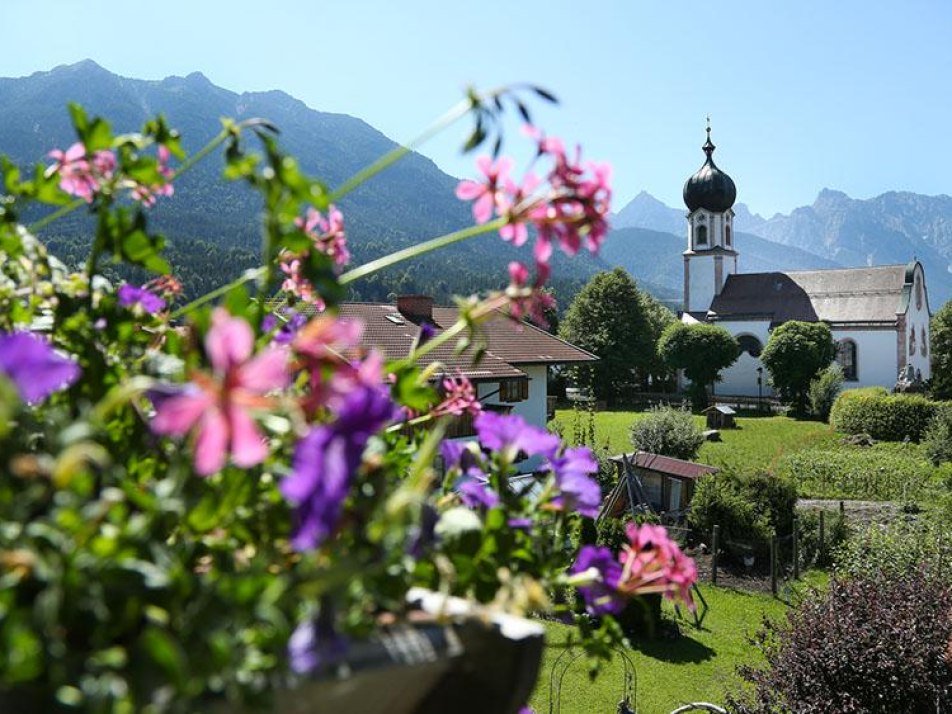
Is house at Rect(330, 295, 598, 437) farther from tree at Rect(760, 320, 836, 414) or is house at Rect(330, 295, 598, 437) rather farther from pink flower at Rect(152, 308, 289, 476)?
pink flower at Rect(152, 308, 289, 476)

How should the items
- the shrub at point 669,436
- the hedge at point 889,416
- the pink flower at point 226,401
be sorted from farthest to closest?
the hedge at point 889,416, the shrub at point 669,436, the pink flower at point 226,401

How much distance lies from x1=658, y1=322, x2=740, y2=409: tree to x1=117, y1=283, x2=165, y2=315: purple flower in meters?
39.4

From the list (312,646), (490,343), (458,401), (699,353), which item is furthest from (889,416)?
(312,646)

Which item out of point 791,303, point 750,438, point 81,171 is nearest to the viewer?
point 81,171

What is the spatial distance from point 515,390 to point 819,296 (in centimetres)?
3082

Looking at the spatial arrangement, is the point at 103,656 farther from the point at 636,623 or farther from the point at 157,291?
the point at 636,623

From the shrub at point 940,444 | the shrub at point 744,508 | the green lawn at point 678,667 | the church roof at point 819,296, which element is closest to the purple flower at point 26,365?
the green lawn at point 678,667

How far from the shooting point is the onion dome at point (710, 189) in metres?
48.0

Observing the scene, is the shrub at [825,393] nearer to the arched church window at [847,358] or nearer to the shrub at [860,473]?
the arched church window at [847,358]

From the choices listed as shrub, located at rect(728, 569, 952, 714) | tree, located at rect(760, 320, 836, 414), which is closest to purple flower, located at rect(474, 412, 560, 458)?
shrub, located at rect(728, 569, 952, 714)

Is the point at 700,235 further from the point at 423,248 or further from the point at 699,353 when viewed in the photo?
the point at 423,248

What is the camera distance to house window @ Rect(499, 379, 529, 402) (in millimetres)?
19156

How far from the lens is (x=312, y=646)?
56 cm

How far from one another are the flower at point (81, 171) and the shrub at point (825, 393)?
116 feet
